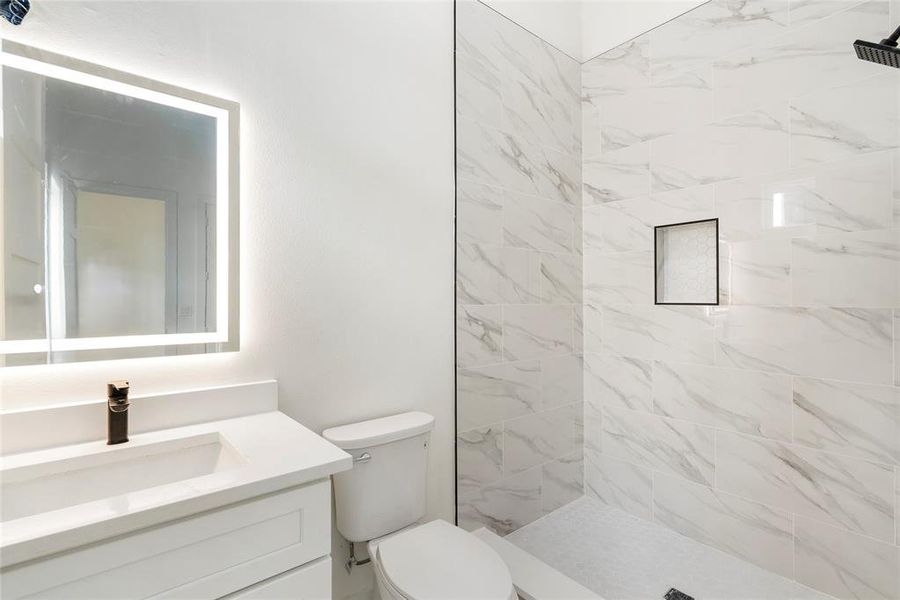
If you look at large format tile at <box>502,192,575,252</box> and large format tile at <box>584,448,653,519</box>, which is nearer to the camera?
large format tile at <box>502,192,575,252</box>

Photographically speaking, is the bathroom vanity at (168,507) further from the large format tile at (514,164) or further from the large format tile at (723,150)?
the large format tile at (723,150)

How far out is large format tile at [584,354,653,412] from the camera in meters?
2.19

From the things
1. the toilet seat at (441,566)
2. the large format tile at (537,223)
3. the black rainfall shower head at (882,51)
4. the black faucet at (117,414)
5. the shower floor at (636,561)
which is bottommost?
the shower floor at (636,561)

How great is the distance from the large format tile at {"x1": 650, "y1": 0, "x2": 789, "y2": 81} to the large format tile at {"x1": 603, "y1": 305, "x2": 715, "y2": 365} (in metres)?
1.16

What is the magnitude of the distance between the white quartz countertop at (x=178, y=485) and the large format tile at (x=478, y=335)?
33.7 inches

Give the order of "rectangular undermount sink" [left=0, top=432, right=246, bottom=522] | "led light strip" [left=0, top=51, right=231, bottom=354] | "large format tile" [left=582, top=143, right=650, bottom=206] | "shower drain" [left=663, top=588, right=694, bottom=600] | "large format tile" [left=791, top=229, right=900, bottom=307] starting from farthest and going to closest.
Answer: "large format tile" [left=582, top=143, right=650, bottom=206], "shower drain" [left=663, top=588, right=694, bottom=600], "large format tile" [left=791, top=229, right=900, bottom=307], "led light strip" [left=0, top=51, right=231, bottom=354], "rectangular undermount sink" [left=0, top=432, right=246, bottom=522]

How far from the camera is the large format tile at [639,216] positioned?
1989 millimetres

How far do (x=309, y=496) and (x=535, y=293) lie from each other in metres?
1.51

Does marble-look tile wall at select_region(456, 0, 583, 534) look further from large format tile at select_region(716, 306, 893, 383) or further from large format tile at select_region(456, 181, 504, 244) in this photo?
large format tile at select_region(716, 306, 893, 383)

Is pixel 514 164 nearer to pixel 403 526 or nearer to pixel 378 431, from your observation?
pixel 378 431

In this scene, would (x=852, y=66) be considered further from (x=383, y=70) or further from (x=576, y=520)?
(x=576, y=520)

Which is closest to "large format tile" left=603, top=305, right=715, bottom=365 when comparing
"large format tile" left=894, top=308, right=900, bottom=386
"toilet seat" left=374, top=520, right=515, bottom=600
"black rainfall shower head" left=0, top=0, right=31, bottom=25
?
"large format tile" left=894, top=308, right=900, bottom=386

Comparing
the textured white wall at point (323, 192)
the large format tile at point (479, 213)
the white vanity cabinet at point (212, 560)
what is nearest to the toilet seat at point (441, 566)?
the white vanity cabinet at point (212, 560)

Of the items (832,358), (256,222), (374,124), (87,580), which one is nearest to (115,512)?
(87,580)
